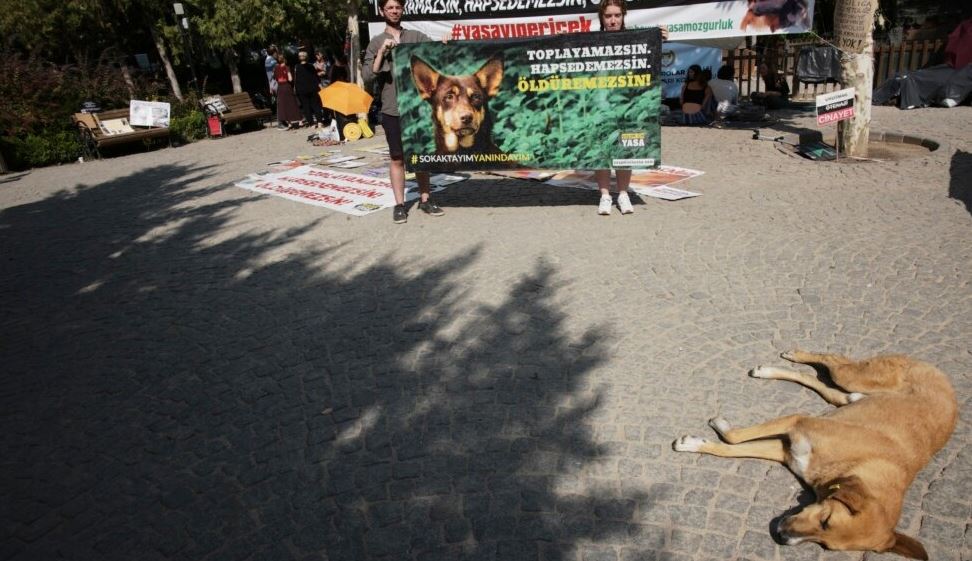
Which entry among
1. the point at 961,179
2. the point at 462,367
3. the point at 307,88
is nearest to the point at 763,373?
the point at 462,367

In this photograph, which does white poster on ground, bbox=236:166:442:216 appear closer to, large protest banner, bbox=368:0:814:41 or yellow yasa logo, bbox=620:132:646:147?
yellow yasa logo, bbox=620:132:646:147

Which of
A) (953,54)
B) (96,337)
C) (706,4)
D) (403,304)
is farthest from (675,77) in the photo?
(96,337)

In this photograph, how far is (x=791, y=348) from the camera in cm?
375

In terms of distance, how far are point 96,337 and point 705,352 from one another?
4296 millimetres

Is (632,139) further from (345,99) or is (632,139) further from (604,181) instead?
(345,99)

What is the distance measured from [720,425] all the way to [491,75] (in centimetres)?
450

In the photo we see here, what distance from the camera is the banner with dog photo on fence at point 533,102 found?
6.00 meters

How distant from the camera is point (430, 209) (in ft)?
23.0

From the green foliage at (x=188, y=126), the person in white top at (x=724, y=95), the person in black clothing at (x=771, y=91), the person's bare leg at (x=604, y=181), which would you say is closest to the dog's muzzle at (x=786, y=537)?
the person's bare leg at (x=604, y=181)

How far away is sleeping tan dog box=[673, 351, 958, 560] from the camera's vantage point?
2299 millimetres

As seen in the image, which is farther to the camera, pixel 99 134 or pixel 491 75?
pixel 99 134

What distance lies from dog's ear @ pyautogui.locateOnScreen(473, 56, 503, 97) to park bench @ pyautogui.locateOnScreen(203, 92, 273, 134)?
11321mm

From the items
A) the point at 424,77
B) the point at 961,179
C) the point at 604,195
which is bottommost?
the point at 961,179

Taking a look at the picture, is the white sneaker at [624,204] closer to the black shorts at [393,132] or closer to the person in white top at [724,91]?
the black shorts at [393,132]
